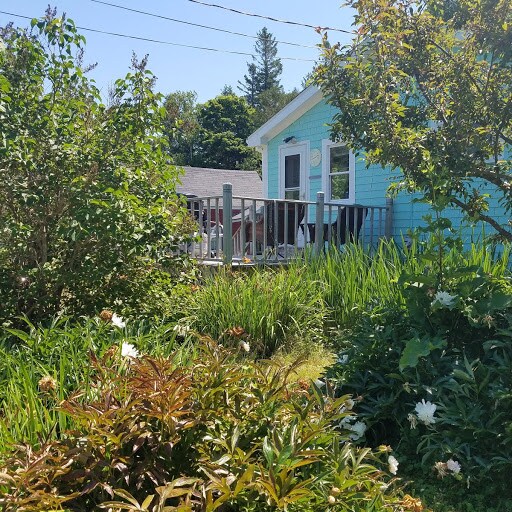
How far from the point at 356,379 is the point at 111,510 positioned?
6.22ft

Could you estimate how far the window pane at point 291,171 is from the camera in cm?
1232

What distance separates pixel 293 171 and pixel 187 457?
35.7 ft

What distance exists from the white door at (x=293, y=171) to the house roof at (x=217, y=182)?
466 inches

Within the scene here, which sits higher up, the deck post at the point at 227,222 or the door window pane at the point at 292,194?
the door window pane at the point at 292,194

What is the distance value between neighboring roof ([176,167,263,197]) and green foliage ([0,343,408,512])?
874 inches

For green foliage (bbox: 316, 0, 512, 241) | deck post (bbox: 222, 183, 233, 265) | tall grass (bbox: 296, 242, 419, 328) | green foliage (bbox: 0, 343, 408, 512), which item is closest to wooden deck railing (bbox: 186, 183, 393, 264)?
deck post (bbox: 222, 183, 233, 265)

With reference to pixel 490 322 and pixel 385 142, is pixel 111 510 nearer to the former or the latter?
pixel 490 322

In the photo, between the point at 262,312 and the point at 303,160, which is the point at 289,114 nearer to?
the point at 303,160

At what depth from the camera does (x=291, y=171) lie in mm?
12469

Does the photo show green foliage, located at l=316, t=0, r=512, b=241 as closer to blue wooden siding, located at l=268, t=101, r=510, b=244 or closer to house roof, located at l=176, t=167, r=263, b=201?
blue wooden siding, located at l=268, t=101, r=510, b=244

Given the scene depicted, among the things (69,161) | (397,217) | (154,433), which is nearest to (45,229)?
Result: (69,161)

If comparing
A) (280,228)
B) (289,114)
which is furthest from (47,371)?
(289,114)

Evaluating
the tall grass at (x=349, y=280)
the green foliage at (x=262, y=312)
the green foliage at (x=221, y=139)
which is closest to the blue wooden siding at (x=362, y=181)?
the tall grass at (x=349, y=280)

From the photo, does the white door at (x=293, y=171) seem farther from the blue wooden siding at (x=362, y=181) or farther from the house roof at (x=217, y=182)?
the house roof at (x=217, y=182)
